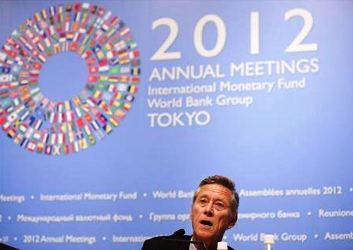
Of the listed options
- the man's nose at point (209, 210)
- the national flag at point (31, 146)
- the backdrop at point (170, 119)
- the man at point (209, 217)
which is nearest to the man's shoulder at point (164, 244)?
the man at point (209, 217)

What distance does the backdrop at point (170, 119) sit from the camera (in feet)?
13.0

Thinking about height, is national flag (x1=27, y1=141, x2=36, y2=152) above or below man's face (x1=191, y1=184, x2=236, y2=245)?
above

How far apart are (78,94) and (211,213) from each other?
49.9 inches

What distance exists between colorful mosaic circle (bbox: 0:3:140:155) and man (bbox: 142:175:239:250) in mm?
946

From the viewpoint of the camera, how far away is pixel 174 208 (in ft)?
13.5

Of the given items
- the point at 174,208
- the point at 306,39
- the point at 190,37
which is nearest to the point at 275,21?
the point at 306,39

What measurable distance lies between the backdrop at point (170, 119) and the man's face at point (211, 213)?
49cm

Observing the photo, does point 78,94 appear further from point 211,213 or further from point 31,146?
point 211,213

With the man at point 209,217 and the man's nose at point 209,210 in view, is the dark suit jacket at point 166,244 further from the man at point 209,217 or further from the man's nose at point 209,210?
the man's nose at point 209,210

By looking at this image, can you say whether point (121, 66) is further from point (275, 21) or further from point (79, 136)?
point (275, 21)

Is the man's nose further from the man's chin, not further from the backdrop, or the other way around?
the backdrop

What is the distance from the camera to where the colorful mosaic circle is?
14.2ft

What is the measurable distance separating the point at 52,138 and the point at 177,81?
773mm

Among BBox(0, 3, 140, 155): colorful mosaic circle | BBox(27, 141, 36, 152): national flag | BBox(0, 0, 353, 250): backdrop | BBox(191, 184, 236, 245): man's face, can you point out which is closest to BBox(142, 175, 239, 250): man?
Answer: BBox(191, 184, 236, 245): man's face
